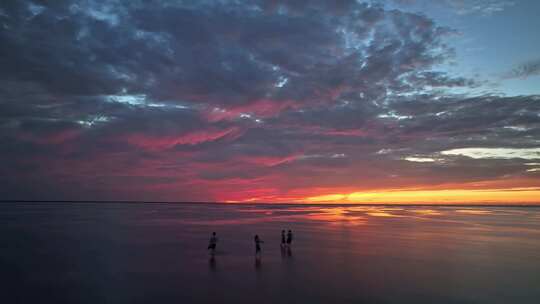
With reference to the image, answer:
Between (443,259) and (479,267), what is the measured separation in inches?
98.6

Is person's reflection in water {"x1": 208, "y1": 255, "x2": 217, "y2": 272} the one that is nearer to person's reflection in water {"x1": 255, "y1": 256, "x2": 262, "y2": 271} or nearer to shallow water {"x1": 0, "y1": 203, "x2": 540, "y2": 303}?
shallow water {"x1": 0, "y1": 203, "x2": 540, "y2": 303}

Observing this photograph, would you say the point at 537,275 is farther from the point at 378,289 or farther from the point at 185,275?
the point at 185,275

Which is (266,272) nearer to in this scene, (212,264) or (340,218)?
(212,264)

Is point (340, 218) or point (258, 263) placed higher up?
point (340, 218)

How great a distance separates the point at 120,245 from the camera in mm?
30062

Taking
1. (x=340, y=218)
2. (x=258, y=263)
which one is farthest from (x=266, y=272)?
(x=340, y=218)

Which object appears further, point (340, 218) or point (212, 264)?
point (340, 218)

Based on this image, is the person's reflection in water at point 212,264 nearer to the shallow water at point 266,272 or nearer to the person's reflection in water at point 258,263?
the shallow water at point 266,272

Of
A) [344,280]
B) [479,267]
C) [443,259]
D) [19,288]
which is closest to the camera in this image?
[19,288]

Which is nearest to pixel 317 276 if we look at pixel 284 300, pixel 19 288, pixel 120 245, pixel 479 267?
pixel 284 300

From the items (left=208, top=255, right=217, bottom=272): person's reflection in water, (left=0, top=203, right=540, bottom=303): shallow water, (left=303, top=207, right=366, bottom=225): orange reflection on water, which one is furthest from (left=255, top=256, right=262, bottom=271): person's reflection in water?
(left=303, top=207, right=366, bottom=225): orange reflection on water

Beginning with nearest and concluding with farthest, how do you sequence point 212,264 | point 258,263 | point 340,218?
point 212,264
point 258,263
point 340,218

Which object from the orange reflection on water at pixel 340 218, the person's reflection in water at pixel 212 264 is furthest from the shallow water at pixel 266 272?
the orange reflection on water at pixel 340 218

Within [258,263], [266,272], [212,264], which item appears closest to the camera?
[266,272]
